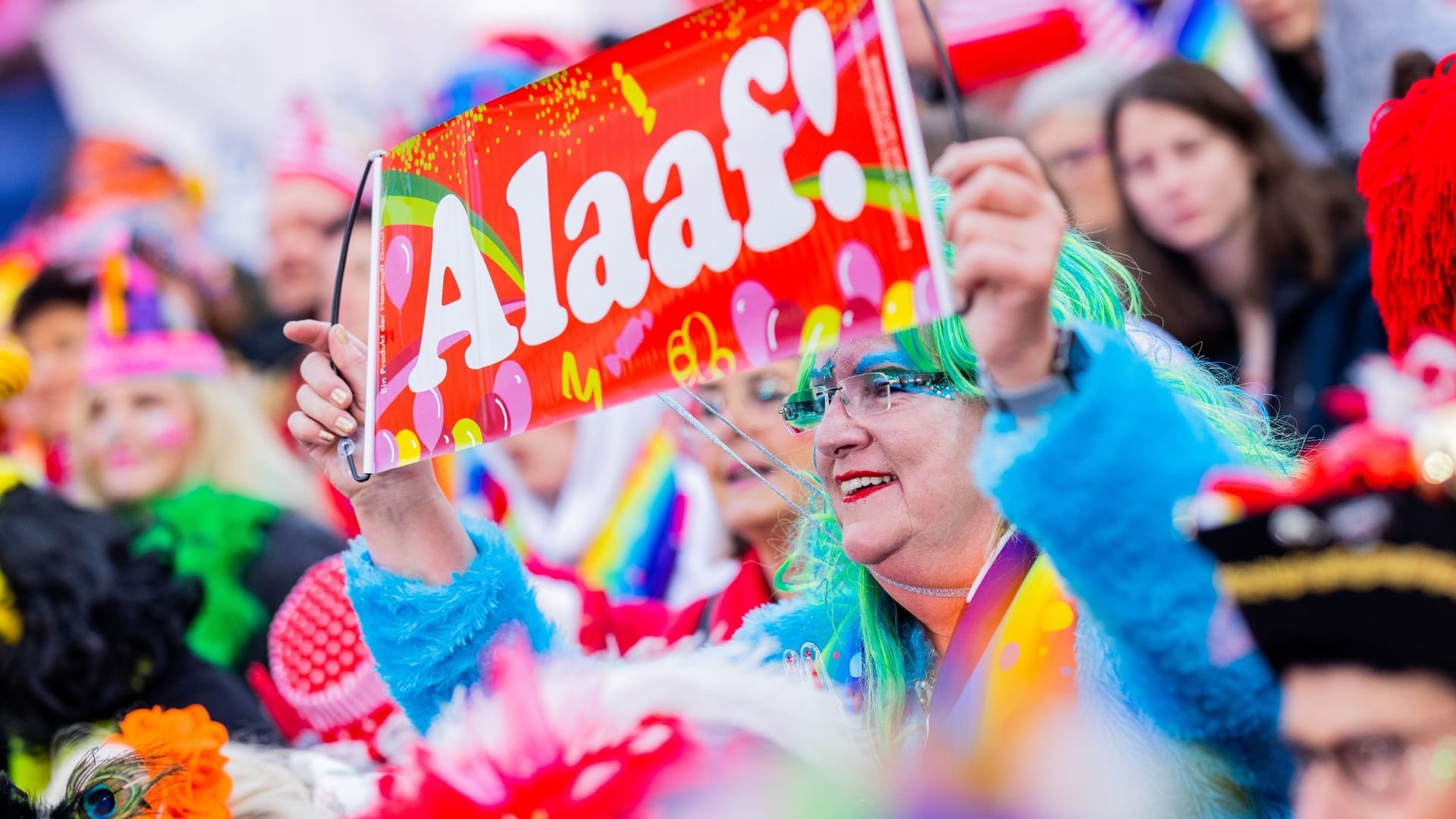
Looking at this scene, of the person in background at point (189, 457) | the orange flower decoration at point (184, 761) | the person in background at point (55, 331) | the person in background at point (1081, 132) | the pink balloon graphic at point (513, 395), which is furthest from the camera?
the person in background at point (55, 331)

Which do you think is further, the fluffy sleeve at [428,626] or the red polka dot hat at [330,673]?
the red polka dot hat at [330,673]

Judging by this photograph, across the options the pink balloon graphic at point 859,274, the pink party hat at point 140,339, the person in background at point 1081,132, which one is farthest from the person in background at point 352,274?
the pink balloon graphic at point 859,274

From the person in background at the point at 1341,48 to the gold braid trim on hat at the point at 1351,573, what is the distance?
2246mm

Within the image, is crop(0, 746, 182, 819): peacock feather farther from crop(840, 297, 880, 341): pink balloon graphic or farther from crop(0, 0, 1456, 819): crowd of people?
crop(840, 297, 880, 341): pink balloon graphic

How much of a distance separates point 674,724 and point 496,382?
59 cm

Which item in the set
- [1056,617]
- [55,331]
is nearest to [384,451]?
[1056,617]

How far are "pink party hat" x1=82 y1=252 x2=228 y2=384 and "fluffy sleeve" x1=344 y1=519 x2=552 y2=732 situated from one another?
2430 millimetres

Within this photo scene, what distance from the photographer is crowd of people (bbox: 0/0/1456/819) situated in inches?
41.3

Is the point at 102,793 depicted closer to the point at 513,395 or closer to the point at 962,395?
the point at 513,395

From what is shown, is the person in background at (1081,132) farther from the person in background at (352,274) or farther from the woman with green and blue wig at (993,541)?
the person in background at (352,274)

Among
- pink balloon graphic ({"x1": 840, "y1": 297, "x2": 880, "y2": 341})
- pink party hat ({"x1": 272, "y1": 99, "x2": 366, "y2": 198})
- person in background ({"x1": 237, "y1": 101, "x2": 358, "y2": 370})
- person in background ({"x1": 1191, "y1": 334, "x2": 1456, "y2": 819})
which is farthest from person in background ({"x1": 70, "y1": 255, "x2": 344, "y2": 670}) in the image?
person in background ({"x1": 1191, "y1": 334, "x2": 1456, "y2": 819})

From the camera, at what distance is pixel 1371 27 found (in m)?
3.06

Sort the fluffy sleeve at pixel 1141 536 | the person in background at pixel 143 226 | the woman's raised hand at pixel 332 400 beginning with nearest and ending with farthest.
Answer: the fluffy sleeve at pixel 1141 536 → the woman's raised hand at pixel 332 400 → the person in background at pixel 143 226

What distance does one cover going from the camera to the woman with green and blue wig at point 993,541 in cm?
113
